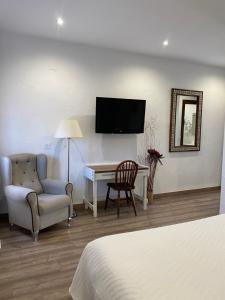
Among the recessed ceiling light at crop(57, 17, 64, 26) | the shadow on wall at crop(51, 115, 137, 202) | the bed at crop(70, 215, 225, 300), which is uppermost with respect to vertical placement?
the recessed ceiling light at crop(57, 17, 64, 26)

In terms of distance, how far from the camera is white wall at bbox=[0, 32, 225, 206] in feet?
12.9

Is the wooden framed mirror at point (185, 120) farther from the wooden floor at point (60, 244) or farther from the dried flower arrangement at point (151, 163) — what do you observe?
the wooden floor at point (60, 244)

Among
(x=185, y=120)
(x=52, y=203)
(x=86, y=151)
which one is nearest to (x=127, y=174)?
(x=86, y=151)

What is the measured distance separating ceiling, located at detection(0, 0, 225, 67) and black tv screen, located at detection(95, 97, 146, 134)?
3.06ft

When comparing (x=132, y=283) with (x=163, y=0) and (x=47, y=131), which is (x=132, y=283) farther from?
(x=47, y=131)

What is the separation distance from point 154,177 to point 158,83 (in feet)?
6.09

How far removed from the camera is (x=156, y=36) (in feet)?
12.3

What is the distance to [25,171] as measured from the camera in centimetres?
389

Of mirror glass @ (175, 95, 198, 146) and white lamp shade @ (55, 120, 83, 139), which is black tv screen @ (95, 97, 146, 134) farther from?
mirror glass @ (175, 95, 198, 146)

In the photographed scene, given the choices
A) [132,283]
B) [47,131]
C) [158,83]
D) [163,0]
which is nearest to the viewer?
[132,283]

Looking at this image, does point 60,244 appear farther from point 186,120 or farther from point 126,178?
point 186,120

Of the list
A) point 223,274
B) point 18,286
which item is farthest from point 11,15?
point 223,274

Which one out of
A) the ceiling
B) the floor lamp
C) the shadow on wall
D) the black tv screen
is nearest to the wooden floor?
the shadow on wall

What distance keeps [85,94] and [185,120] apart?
2227mm
